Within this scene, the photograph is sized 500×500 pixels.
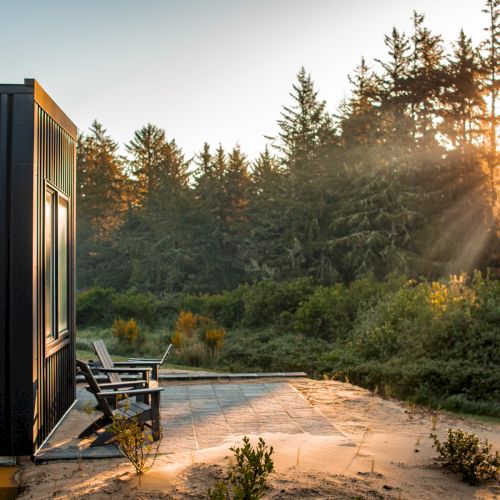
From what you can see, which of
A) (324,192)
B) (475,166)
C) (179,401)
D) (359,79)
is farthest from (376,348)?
(359,79)

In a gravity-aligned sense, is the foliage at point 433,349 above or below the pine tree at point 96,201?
below

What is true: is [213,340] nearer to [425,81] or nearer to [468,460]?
[468,460]

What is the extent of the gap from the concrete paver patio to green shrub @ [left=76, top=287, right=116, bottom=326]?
46.3 ft

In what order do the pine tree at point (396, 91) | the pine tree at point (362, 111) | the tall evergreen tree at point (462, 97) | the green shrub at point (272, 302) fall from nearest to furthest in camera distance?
the green shrub at point (272, 302), the tall evergreen tree at point (462, 97), the pine tree at point (396, 91), the pine tree at point (362, 111)

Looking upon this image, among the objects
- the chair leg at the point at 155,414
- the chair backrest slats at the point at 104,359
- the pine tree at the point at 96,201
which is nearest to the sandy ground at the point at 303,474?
the chair leg at the point at 155,414

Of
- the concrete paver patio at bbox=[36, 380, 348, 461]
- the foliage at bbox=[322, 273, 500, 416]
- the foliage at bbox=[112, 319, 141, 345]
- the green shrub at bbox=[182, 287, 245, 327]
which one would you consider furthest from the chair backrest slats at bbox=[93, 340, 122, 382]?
the green shrub at bbox=[182, 287, 245, 327]

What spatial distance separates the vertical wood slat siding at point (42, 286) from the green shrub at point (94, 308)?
50.1ft

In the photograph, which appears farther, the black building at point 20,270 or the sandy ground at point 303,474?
the black building at point 20,270

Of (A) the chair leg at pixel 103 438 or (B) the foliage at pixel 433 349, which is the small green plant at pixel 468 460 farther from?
(B) the foliage at pixel 433 349

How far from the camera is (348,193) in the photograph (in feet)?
82.1

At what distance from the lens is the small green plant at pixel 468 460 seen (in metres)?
4.46

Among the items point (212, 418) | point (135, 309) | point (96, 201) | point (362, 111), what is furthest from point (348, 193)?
point (212, 418)

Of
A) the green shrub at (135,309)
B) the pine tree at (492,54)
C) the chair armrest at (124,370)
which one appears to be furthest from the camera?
the pine tree at (492,54)

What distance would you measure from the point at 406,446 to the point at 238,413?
2.10 meters
